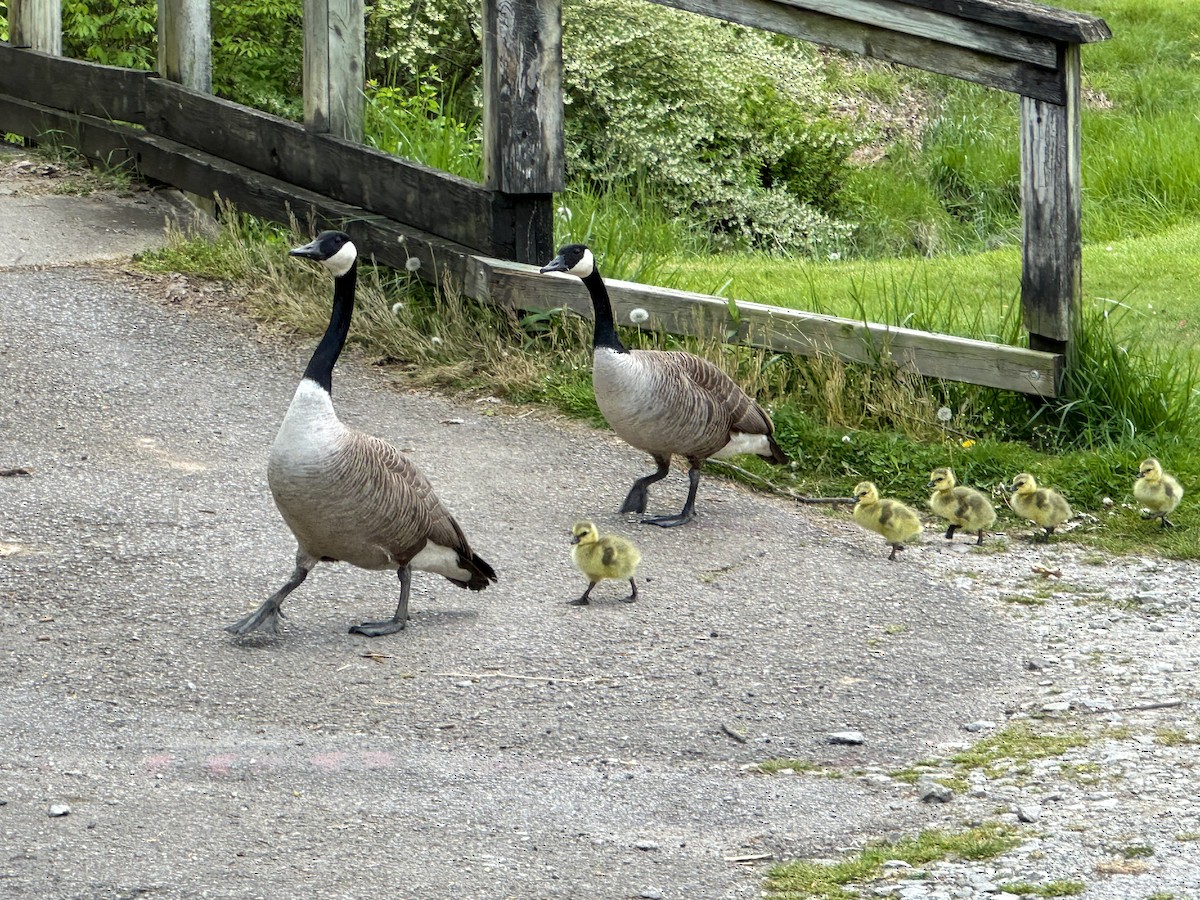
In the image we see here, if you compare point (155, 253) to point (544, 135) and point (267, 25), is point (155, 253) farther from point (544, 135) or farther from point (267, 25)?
point (267, 25)

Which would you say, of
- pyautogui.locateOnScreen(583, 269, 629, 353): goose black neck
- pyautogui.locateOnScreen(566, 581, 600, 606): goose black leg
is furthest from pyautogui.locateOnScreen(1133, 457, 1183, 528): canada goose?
pyautogui.locateOnScreen(566, 581, 600, 606): goose black leg

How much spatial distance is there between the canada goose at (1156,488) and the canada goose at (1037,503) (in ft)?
1.00

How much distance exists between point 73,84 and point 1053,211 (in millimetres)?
7449

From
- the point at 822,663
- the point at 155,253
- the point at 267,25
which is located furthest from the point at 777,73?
the point at 822,663

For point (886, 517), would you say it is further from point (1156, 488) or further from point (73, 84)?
point (73, 84)

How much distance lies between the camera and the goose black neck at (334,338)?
526cm

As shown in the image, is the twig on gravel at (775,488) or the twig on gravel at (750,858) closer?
the twig on gravel at (750,858)

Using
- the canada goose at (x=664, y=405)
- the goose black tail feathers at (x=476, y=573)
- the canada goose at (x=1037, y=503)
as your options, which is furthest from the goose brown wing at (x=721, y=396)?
the goose black tail feathers at (x=476, y=573)

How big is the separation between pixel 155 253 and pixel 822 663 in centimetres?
599

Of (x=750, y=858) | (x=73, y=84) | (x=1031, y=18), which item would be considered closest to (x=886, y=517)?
(x=1031, y=18)

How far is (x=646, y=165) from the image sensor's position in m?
12.8

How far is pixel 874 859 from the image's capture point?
13.1ft

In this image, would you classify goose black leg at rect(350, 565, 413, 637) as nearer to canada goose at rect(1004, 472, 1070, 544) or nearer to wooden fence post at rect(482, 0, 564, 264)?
canada goose at rect(1004, 472, 1070, 544)

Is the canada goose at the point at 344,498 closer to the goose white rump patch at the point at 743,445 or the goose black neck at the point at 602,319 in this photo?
Result: the goose black neck at the point at 602,319
